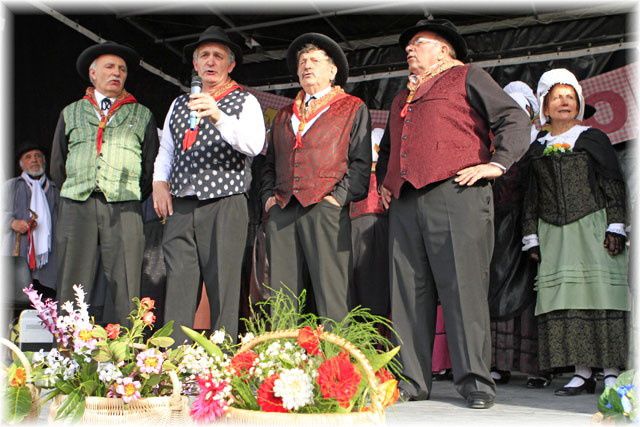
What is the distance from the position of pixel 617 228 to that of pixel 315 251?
66.1 inches

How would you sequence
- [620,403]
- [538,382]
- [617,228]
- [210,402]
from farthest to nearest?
[538,382] < [617,228] < [620,403] < [210,402]

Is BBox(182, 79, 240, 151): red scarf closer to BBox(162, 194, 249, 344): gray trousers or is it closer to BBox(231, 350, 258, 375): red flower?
BBox(162, 194, 249, 344): gray trousers

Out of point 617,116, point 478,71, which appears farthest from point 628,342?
point 617,116

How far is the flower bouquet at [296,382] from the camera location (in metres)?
2.12

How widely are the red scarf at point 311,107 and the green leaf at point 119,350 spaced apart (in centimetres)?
166

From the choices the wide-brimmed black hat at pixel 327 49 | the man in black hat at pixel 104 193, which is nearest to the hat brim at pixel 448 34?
the wide-brimmed black hat at pixel 327 49

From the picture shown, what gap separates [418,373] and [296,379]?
4.79 feet

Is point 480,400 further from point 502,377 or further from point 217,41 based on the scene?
point 217,41

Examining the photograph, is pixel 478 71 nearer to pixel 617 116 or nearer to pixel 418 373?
pixel 418 373

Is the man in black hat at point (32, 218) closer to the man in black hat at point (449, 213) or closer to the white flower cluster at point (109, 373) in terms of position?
the man in black hat at point (449, 213)

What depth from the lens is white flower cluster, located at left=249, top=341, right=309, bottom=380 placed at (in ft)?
7.57

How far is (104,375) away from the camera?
2.47 m

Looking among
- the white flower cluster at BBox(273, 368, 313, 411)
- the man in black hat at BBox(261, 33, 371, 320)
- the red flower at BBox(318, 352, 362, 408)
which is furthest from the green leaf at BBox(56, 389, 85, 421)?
the man in black hat at BBox(261, 33, 371, 320)

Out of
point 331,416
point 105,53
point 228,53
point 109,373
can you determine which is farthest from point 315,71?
point 331,416
